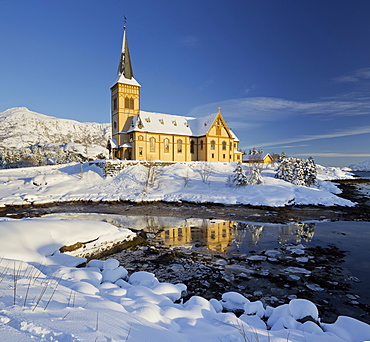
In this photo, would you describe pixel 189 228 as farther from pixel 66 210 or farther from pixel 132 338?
pixel 66 210

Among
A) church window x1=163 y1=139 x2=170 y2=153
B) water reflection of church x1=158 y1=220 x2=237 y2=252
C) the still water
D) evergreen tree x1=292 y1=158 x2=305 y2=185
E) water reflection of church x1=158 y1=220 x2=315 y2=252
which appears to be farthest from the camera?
church window x1=163 y1=139 x2=170 y2=153

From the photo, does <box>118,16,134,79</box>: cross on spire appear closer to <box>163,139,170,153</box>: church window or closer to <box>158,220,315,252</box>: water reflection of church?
<box>163,139,170,153</box>: church window

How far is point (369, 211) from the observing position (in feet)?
69.8

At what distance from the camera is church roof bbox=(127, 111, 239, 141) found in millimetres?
39375

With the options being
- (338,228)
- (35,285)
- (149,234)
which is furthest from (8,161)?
(338,228)

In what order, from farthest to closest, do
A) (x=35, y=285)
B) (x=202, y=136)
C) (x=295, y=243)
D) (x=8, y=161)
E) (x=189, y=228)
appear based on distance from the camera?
(x=8, y=161)
(x=202, y=136)
(x=189, y=228)
(x=295, y=243)
(x=35, y=285)

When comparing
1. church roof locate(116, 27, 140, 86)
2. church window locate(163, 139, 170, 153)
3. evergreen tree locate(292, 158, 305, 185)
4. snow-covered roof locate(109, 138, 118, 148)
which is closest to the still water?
evergreen tree locate(292, 158, 305, 185)

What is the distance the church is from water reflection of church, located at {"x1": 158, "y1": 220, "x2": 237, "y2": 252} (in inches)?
985

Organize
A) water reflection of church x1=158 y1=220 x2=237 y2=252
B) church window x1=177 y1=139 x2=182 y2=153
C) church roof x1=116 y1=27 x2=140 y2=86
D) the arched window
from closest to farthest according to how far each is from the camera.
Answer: water reflection of church x1=158 y1=220 x2=237 y2=252
the arched window
church roof x1=116 y1=27 x2=140 y2=86
church window x1=177 y1=139 x2=182 y2=153

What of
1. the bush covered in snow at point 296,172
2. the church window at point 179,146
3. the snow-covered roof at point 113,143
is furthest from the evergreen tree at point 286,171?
the snow-covered roof at point 113,143

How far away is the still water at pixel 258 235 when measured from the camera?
10.3 m

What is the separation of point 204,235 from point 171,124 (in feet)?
106

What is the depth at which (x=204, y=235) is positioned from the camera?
13.7m

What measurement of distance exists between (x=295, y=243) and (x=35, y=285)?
12.2 m
